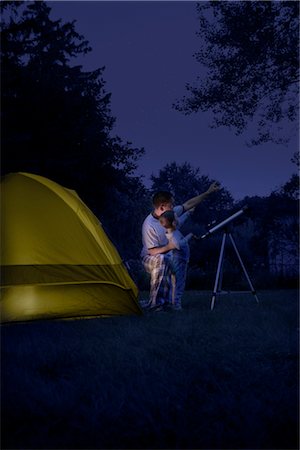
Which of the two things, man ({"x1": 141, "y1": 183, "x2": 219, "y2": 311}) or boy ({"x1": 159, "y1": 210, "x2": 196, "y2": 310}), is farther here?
boy ({"x1": 159, "y1": 210, "x2": 196, "y2": 310})

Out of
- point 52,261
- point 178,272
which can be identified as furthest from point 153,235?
point 52,261

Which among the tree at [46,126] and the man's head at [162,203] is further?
the tree at [46,126]

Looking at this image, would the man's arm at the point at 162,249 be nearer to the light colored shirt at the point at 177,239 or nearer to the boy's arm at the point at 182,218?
the light colored shirt at the point at 177,239

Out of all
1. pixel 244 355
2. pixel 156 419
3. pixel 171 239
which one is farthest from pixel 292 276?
pixel 156 419

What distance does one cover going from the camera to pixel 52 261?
5.78 metres

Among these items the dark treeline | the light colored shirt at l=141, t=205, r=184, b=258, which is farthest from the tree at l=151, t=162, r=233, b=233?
the light colored shirt at l=141, t=205, r=184, b=258

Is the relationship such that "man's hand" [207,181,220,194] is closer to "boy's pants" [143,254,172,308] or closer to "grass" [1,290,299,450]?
"boy's pants" [143,254,172,308]

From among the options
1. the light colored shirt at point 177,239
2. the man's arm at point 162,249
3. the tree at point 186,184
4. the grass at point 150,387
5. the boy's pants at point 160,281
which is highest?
the tree at point 186,184

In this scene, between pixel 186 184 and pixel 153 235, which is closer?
pixel 153 235

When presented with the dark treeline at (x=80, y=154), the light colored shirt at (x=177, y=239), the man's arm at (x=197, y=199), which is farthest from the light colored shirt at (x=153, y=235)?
the dark treeline at (x=80, y=154)

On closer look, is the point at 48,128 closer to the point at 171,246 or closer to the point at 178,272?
the point at 171,246

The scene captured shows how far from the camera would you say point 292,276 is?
14.0 m

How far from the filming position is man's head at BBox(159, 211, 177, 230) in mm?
7000

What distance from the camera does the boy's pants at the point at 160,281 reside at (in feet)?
22.6
